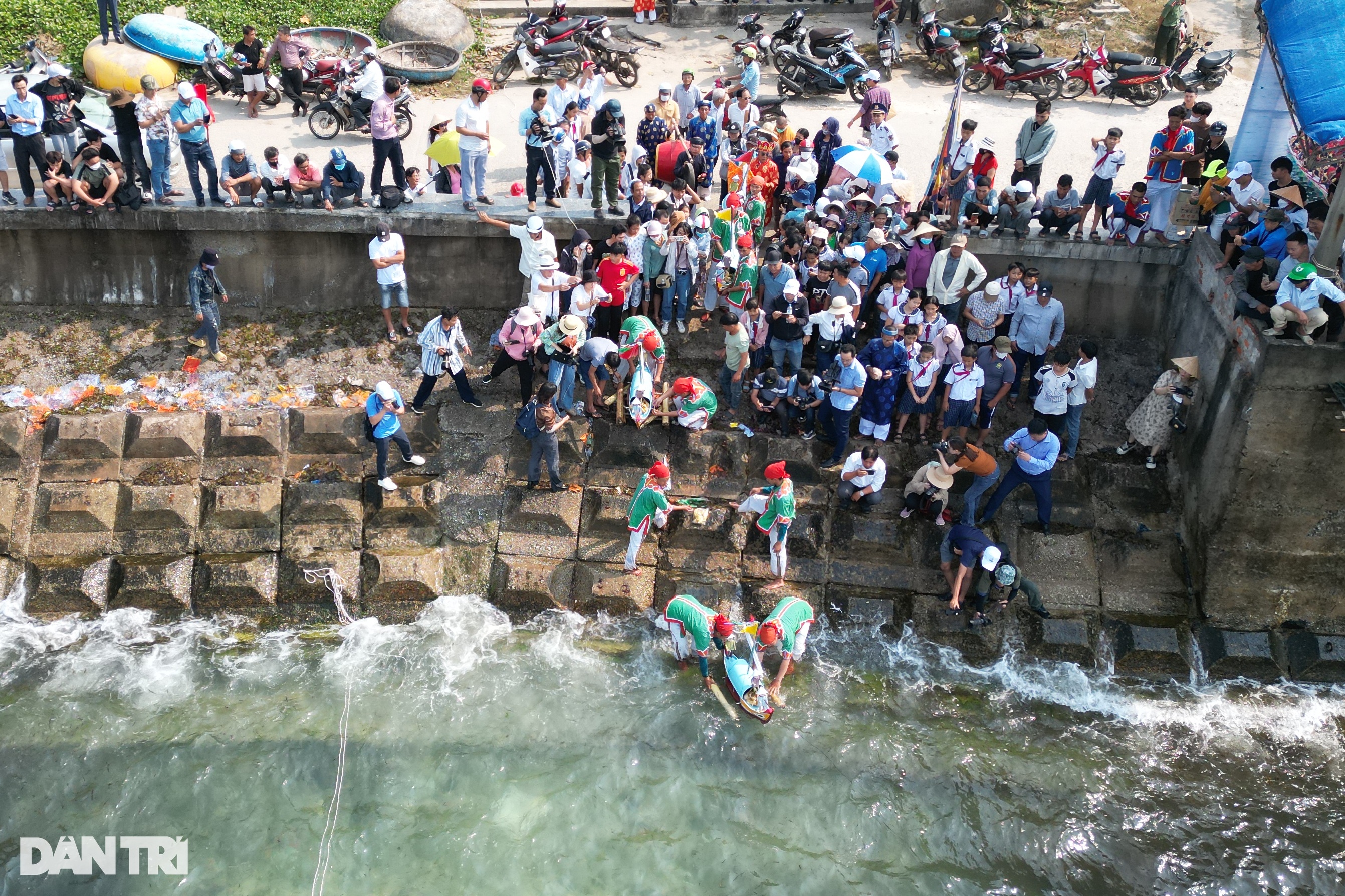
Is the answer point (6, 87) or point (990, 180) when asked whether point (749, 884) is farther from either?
point (6, 87)

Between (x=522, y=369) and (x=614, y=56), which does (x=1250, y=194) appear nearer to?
(x=522, y=369)

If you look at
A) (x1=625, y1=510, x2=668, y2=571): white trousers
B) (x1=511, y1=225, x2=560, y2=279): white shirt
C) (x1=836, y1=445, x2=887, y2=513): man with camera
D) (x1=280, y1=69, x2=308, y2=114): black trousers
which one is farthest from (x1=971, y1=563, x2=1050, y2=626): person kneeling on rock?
(x1=280, y1=69, x2=308, y2=114): black trousers

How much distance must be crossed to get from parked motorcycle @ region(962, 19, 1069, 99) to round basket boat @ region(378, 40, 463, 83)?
27.7ft

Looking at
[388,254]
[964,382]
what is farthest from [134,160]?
[964,382]

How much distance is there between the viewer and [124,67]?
719 inches

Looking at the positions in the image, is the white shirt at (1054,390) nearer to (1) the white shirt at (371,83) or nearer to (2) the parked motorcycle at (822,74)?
(2) the parked motorcycle at (822,74)

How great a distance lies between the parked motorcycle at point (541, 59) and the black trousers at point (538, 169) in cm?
502

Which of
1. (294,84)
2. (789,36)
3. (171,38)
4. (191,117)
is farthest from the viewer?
(789,36)

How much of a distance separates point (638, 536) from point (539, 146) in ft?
16.9

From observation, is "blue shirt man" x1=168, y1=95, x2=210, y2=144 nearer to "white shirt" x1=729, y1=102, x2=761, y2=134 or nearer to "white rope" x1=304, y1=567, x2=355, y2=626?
"white rope" x1=304, y1=567, x2=355, y2=626

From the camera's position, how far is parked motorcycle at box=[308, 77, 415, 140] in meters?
16.5

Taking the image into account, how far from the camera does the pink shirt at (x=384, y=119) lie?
13867mm

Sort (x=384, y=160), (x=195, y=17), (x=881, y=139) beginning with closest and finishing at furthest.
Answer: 1. (x=384, y=160)
2. (x=881, y=139)
3. (x=195, y=17)

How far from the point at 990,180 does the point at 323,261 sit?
8.38 metres
